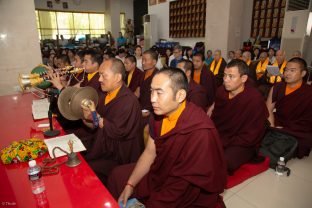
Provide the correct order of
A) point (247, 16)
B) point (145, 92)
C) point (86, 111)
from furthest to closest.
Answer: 1. point (247, 16)
2. point (145, 92)
3. point (86, 111)

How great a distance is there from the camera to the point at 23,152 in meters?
1.65

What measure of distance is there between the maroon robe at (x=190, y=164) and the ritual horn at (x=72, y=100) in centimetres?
76

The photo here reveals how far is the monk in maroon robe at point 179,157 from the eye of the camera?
61.5 inches

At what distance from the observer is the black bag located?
10.00ft

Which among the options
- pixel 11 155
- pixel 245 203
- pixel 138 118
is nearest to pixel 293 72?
pixel 245 203

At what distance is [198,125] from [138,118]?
3.19 feet

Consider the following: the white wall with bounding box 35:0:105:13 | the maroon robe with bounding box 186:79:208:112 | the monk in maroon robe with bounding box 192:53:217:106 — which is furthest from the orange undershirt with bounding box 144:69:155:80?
the white wall with bounding box 35:0:105:13

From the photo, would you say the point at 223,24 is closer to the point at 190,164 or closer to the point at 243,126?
the point at 243,126

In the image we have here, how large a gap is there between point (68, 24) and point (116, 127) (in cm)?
1654

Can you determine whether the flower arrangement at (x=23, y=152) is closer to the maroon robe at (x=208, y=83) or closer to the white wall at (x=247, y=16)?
the maroon robe at (x=208, y=83)

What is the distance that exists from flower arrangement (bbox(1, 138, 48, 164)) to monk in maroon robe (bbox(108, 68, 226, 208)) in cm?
71

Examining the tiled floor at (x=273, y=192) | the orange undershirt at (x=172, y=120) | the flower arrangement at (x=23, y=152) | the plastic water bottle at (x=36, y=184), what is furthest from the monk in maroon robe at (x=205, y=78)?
the plastic water bottle at (x=36, y=184)

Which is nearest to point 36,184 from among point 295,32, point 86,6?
point 295,32

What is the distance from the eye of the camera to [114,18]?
16297 mm
